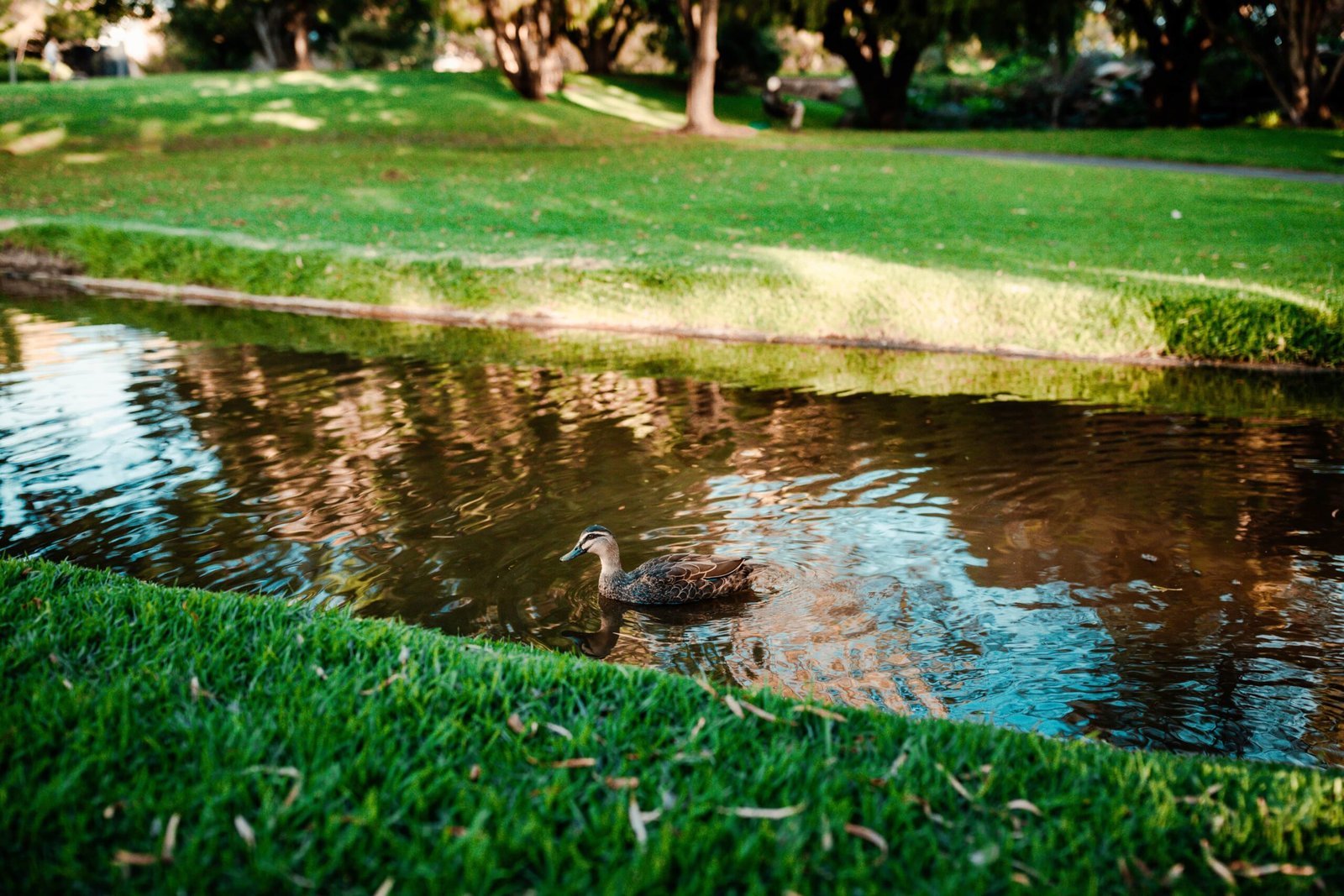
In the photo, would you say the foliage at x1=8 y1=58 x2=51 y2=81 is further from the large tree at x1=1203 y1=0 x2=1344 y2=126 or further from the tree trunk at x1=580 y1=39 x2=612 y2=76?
the large tree at x1=1203 y1=0 x2=1344 y2=126

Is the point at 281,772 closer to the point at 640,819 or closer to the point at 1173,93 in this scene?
the point at 640,819

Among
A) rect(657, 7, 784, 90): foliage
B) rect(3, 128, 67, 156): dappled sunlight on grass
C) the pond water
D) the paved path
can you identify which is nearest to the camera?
the pond water

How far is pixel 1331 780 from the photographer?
148 inches

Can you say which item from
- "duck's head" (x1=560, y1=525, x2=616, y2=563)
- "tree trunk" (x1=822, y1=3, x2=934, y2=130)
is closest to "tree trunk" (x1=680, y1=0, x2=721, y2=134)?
"tree trunk" (x1=822, y1=3, x2=934, y2=130)

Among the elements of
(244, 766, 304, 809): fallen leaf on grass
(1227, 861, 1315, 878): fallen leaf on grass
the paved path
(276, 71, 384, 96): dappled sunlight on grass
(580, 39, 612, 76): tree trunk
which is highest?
(580, 39, 612, 76): tree trunk

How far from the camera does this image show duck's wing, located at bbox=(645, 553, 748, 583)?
20.4ft

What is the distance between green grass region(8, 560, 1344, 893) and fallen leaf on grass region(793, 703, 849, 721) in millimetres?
24

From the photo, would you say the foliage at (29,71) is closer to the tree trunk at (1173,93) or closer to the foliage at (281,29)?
the foliage at (281,29)

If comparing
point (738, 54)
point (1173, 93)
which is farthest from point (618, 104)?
point (1173, 93)

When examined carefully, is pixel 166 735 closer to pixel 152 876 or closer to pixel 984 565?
pixel 152 876

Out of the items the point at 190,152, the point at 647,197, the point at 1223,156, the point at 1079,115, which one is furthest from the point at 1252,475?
the point at 1079,115

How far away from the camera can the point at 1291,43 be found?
1257 inches

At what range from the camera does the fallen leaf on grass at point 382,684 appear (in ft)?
13.2

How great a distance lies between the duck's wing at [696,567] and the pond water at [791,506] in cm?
23
